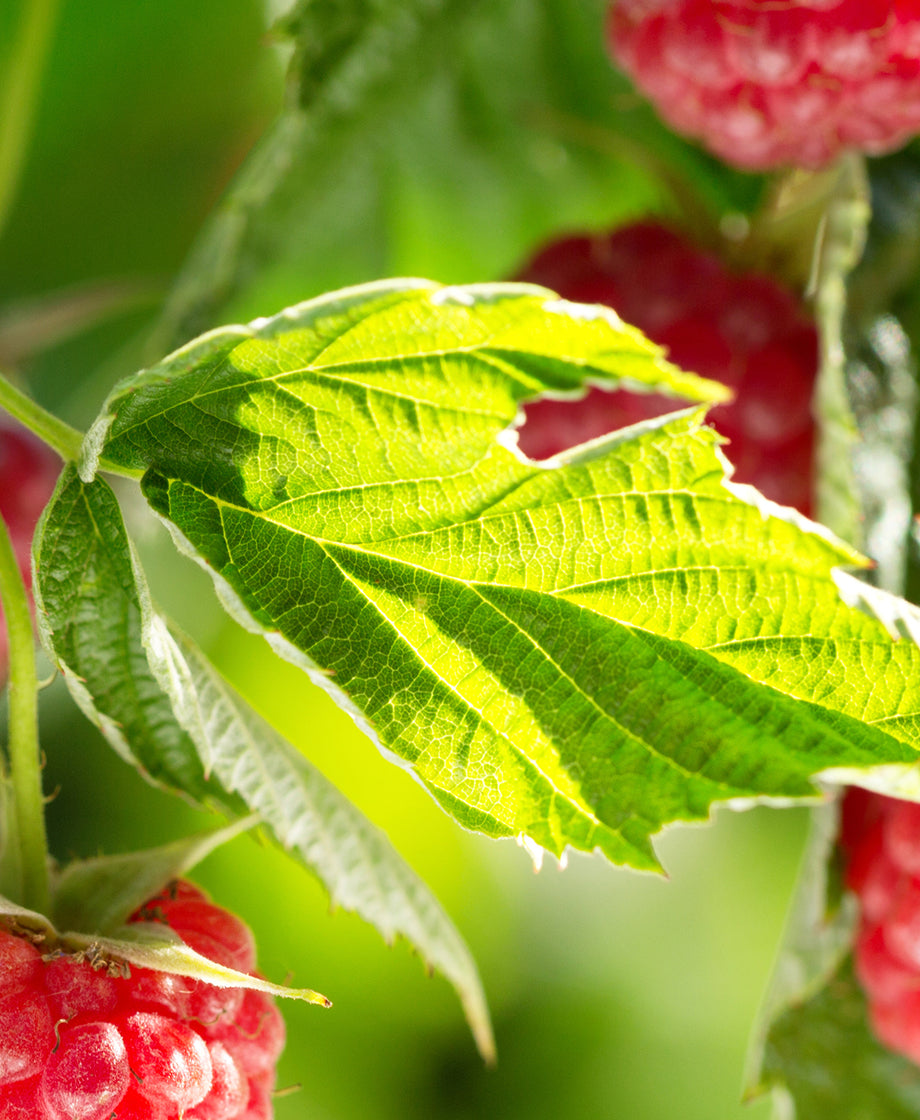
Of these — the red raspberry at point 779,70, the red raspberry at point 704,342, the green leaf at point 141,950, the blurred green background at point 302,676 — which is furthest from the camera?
the blurred green background at point 302,676

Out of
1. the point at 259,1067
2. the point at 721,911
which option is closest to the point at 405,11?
the point at 259,1067

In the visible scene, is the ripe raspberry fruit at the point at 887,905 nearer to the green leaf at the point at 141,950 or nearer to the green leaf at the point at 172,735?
the green leaf at the point at 172,735

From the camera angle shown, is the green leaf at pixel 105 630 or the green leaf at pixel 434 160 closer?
the green leaf at pixel 105 630

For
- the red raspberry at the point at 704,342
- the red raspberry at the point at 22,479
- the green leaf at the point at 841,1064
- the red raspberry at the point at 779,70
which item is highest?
the red raspberry at the point at 779,70

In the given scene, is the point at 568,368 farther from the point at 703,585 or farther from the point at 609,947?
the point at 609,947

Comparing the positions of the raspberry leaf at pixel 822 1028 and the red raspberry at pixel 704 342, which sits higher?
the red raspberry at pixel 704 342

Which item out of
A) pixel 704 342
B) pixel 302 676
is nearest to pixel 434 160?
pixel 704 342

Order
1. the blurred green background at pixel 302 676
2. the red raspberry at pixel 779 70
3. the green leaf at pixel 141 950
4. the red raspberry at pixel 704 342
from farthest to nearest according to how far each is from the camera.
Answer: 1. the blurred green background at pixel 302 676
2. the red raspberry at pixel 704 342
3. the red raspberry at pixel 779 70
4. the green leaf at pixel 141 950

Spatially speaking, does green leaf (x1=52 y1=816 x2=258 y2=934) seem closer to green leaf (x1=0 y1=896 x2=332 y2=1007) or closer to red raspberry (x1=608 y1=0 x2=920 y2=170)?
green leaf (x1=0 y1=896 x2=332 y2=1007)

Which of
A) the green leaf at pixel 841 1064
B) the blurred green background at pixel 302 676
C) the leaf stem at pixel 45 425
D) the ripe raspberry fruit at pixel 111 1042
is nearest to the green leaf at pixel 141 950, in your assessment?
the ripe raspberry fruit at pixel 111 1042
